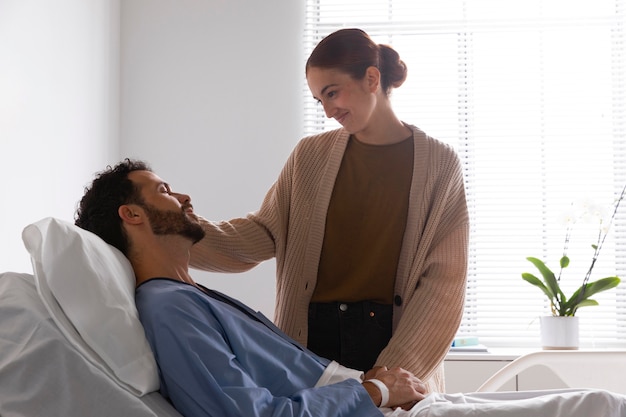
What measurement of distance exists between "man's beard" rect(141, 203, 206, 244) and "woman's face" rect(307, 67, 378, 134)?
1.56 ft

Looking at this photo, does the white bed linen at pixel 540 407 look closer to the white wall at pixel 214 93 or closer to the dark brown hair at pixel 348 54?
the dark brown hair at pixel 348 54

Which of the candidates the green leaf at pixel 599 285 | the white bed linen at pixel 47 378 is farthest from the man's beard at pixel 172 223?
the green leaf at pixel 599 285

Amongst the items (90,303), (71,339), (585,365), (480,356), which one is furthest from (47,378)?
(480,356)

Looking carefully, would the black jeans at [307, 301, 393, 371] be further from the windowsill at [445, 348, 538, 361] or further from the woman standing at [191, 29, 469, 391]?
the windowsill at [445, 348, 538, 361]

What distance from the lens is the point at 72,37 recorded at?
11.1 ft

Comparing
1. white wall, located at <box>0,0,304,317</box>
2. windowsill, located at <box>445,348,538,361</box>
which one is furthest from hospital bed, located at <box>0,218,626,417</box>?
white wall, located at <box>0,0,304,317</box>

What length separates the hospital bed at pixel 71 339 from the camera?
1396 millimetres

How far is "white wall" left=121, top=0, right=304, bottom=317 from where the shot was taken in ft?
12.9

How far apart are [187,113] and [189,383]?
260 cm

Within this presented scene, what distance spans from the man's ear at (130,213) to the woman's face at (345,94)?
1.84 feet

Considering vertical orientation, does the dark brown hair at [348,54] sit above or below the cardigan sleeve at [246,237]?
above

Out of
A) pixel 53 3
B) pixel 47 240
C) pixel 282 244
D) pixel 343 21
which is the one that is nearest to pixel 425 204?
pixel 282 244

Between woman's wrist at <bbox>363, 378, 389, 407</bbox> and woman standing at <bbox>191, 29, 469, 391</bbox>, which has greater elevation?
woman standing at <bbox>191, 29, 469, 391</bbox>

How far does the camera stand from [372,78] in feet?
7.22
